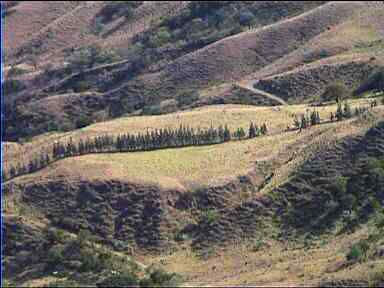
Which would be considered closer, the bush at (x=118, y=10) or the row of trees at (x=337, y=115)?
the row of trees at (x=337, y=115)

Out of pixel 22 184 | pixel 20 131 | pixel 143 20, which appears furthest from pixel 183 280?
pixel 143 20

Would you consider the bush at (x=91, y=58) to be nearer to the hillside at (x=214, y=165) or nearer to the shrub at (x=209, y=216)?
the hillside at (x=214, y=165)

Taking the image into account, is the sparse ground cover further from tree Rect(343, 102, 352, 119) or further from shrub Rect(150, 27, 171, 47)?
shrub Rect(150, 27, 171, 47)

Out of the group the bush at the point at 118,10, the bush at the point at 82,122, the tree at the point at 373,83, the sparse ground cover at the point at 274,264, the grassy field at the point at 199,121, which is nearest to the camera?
the sparse ground cover at the point at 274,264

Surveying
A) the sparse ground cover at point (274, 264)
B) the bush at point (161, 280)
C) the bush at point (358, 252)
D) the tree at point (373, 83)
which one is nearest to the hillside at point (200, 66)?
the tree at point (373, 83)

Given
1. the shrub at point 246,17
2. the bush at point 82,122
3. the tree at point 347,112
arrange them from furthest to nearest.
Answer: the shrub at point 246,17
the bush at point 82,122
the tree at point 347,112

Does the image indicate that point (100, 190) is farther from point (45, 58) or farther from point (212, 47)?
point (45, 58)
